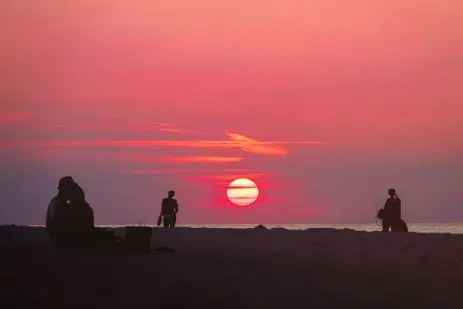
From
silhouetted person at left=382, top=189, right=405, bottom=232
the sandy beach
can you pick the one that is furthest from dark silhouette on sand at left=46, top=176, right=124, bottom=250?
silhouetted person at left=382, top=189, right=405, bottom=232

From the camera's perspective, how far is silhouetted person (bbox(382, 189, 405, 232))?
89.5ft

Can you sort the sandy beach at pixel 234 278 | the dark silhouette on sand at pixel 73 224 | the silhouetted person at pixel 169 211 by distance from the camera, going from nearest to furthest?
the sandy beach at pixel 234 278, the dark silhouette on sand at pixel 73 224, the silhouetted person at pixel 169 211

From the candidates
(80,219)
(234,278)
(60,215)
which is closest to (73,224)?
(80,219)

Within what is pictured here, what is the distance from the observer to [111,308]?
9000 millimetres

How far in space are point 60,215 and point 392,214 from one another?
1473 cm

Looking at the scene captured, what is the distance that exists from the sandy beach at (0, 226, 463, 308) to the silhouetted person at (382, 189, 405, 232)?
9372mm

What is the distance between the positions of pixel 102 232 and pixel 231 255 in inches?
100

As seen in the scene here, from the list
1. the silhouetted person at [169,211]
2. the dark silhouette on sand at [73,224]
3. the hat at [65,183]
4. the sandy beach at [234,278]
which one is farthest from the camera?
the silhouetted person at [169,211]

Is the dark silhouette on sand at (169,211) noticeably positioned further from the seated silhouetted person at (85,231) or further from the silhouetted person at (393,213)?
the seated silhouetted person at (85,231)

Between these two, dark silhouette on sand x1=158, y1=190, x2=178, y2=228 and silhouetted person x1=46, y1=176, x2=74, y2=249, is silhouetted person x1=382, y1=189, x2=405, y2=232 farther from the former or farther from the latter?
silhouetted person x1=46, y1=176, x2=74, y2=249

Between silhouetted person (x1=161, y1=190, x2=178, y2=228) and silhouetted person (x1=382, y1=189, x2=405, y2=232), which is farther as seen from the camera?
silhouetted person (x1=161, y1=190, x2=178, y2=228)

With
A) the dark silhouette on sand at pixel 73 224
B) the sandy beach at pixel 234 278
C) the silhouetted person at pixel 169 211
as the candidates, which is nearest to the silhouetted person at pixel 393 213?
the silhouetted person at pixel 169 211

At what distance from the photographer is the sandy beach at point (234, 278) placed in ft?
31.9

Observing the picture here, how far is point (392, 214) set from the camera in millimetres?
27484
